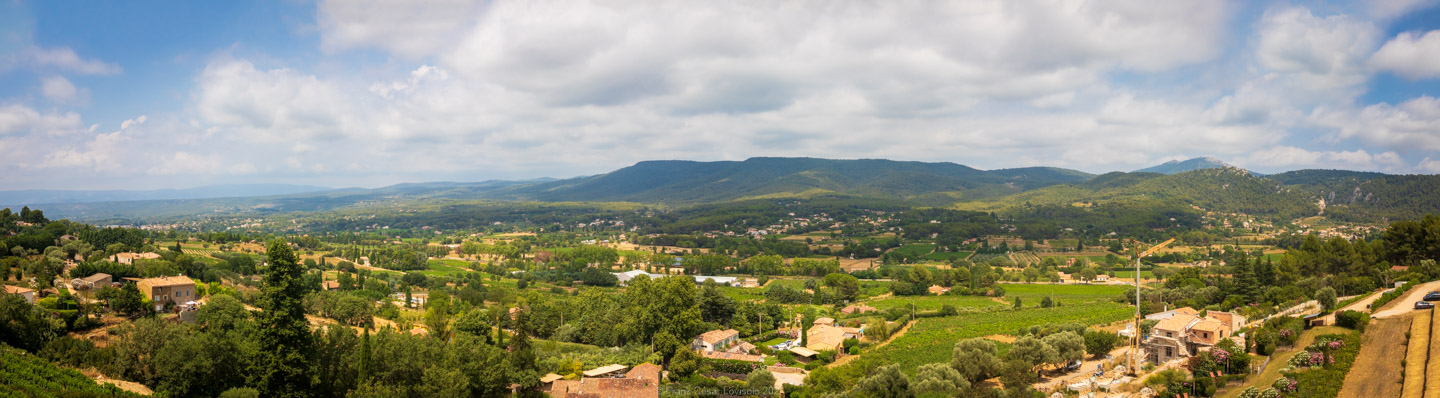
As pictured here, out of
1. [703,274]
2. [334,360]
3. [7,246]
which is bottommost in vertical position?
[703,274]

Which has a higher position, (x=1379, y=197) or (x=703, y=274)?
(x=1379, y=197)

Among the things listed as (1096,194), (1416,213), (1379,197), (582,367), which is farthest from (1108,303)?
(1096,194)

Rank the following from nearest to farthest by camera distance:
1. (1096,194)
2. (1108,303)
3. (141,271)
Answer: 1. (141,271)
2. (1108,303)
3. (1096,194)

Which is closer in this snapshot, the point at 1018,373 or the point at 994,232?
the point at 1018,373

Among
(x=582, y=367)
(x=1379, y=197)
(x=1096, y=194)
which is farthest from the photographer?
(x=1096, y=194)

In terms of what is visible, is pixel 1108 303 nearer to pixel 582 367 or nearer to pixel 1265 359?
pixel 1265 359

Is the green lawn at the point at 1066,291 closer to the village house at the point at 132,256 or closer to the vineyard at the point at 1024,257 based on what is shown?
the vineyard at the point at 1024,257
